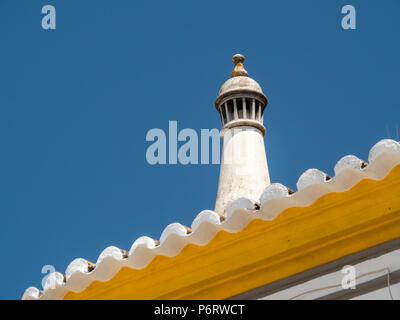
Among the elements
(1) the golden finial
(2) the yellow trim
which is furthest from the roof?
(1) the golden finial

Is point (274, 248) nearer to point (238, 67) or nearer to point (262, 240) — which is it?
point (262, 240)

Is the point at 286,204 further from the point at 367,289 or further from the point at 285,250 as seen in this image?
the point at 367,289

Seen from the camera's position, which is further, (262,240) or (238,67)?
(238,67)

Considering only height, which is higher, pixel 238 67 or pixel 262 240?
pixel 238 67

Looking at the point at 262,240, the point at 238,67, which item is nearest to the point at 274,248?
the point at 262,240

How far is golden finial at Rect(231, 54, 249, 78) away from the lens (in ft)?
65.7

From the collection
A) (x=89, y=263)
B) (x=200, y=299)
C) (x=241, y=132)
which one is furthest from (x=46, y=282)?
(x=241, y=132)

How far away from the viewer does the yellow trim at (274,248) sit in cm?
500

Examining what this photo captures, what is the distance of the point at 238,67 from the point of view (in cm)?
2047

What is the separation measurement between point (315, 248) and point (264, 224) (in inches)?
16.0

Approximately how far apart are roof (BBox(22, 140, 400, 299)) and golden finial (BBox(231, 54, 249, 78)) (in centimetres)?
1470

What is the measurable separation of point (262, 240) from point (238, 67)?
15516 mm

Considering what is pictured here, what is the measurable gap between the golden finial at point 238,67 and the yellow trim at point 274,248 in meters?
14.8

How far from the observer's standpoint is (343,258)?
16.6 feet
